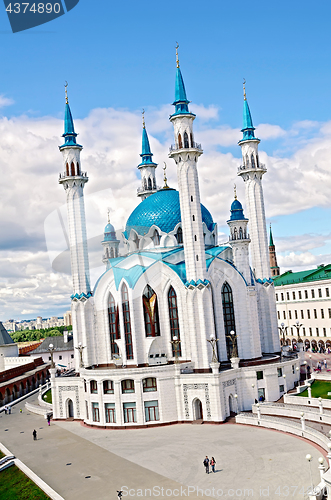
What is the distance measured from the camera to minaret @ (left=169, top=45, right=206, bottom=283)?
42750mm

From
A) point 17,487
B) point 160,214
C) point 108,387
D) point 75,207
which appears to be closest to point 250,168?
point 160,214

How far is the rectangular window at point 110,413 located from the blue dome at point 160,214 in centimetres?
1779

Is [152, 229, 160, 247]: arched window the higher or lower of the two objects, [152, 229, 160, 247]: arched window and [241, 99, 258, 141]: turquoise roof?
the lower

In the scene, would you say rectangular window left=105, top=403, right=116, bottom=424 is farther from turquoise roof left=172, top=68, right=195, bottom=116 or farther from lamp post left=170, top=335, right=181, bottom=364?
turquoise roof left=172, top=68, right=195, bottom=116

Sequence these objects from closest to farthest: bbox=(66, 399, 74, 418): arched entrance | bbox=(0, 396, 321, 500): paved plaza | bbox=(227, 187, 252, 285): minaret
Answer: bbox=(0, 396, 321, 500): paved plaza
bbox=(66, 399, 74, 418): arched entrance
bbox=(227, 187, 252, 285): minaret

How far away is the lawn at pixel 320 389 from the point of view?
38.9 meters

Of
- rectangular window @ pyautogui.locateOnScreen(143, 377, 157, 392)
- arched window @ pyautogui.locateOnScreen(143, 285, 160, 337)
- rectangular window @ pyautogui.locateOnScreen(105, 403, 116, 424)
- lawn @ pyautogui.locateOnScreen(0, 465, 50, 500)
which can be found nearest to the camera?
lawn @ pyautogui.locateOnScreen(0, 465, 50, 500)

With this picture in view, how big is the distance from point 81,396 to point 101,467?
15.1 m

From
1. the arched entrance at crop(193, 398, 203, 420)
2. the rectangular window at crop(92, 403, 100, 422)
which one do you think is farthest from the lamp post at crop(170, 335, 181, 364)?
the rectangular window at crop(92, 403, 100, 422)

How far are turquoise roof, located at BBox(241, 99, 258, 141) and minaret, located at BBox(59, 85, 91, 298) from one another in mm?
17470

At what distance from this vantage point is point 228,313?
46.0 meters

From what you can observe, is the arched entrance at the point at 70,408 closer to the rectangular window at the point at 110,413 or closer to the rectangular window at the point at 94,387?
the rectangular window at the point at 94,387

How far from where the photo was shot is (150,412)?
39.8 metres

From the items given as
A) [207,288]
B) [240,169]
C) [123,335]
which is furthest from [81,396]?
[240,169]
